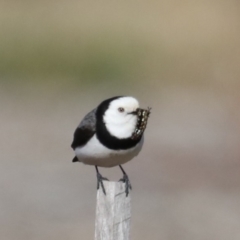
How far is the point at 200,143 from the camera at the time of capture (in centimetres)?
1018

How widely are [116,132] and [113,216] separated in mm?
966

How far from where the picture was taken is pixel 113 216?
3461 millimetres

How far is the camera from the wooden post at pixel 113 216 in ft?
11.3

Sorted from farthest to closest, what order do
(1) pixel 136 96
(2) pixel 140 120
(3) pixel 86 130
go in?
(1) pixel 136 96, (3) pixel 86 130, (2) pixel 140 120

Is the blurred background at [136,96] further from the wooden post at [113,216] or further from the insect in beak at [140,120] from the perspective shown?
the wooden post at [113,216]

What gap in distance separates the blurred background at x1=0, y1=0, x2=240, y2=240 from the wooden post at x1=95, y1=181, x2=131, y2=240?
3.57 metres

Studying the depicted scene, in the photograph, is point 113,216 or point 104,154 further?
point 104,154

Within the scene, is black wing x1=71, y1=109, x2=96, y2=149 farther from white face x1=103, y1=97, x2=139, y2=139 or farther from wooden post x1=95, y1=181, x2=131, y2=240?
wooden post x1=95, y1=181, x2=131, y2=240

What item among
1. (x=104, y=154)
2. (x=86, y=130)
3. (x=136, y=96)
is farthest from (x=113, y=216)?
(x=136, y=96)

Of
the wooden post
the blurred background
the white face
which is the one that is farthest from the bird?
the blurred background

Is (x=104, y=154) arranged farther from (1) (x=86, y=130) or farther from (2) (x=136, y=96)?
(2) (x=136, y=96)

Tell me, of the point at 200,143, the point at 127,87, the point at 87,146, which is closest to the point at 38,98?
the point at 127,87

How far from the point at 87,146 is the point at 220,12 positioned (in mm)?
9647

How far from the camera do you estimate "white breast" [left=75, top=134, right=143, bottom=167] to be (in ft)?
14.3
